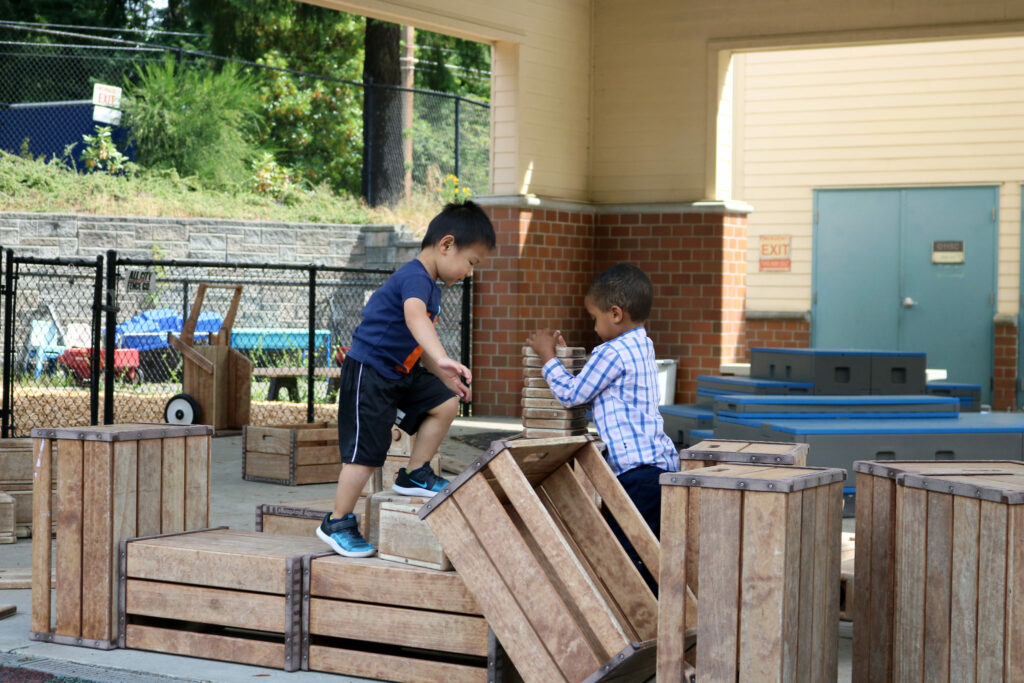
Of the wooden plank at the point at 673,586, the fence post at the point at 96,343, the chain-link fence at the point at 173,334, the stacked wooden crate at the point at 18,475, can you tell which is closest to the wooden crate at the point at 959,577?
the wooden plank at the point at 673,586

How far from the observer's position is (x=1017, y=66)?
1595 cm

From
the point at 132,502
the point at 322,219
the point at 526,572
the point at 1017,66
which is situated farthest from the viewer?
the point at 322,219

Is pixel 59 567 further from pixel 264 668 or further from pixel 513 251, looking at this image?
pixel 513 251

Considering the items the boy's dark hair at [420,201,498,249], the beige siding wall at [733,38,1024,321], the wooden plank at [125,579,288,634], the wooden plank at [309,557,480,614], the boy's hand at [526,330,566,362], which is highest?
the beige siding wall at [733,38,1024,321]

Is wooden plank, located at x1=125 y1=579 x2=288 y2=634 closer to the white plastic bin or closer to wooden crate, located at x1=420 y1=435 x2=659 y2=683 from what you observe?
wooden crate, located at x1=420 y1=435 x2=659 y2=683

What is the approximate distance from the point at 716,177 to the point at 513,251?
2.35m

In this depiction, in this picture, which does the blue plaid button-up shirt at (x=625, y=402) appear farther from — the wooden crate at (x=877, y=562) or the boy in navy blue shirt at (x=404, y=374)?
the wooden crate at (x=877, y=562)

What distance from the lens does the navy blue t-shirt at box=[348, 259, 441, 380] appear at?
5145mm

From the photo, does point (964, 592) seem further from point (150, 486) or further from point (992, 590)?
point (150, 486)

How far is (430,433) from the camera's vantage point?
5.41m

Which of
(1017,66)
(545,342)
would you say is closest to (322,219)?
(1017,66)

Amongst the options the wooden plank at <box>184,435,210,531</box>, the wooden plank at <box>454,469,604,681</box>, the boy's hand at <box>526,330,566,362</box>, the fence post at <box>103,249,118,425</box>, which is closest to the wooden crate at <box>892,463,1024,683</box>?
the wooden plank at <box>454,469,604,681</box>

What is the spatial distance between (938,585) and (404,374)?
7.66 feet

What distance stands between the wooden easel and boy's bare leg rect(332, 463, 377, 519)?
22.7ft
